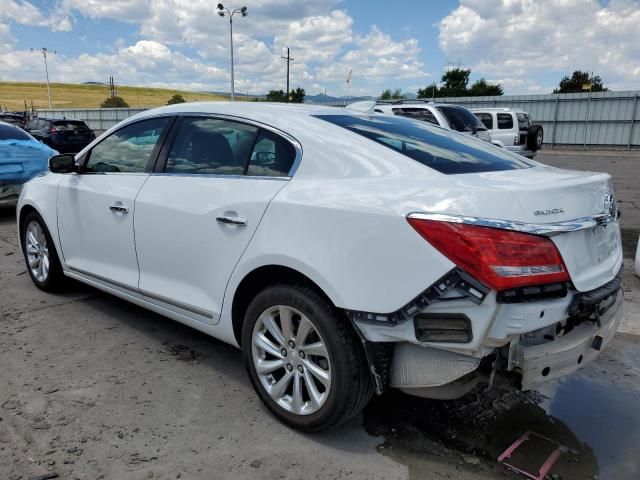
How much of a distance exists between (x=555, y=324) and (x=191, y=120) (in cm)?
241

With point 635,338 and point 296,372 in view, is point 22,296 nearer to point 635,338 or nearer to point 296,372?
point 296,372

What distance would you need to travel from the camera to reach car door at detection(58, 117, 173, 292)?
355 centimetres

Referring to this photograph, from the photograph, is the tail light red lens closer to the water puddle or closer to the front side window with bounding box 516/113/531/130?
the water puddle

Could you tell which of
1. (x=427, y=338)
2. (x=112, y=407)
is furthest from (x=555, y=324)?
(x=112, y=407)

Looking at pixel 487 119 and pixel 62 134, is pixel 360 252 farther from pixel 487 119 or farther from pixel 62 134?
pixel 62 134

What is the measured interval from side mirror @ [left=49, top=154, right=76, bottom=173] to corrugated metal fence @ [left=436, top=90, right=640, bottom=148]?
91.3ft

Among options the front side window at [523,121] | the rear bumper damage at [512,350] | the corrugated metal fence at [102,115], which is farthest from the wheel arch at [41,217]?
the corrugated metal fence at [102,115]

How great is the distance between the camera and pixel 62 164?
4.08m

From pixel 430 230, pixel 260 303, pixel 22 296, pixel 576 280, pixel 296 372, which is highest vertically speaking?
pixel 430 230

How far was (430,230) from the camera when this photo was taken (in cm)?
213

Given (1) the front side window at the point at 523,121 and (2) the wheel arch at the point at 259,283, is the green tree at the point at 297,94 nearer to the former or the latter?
(1) the front side window at the point at 523,121

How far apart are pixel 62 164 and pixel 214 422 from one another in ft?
8.01

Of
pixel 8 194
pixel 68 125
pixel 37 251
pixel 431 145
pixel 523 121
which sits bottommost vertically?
pixel 8 194

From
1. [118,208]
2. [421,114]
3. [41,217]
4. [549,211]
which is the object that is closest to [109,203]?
[118,208]
